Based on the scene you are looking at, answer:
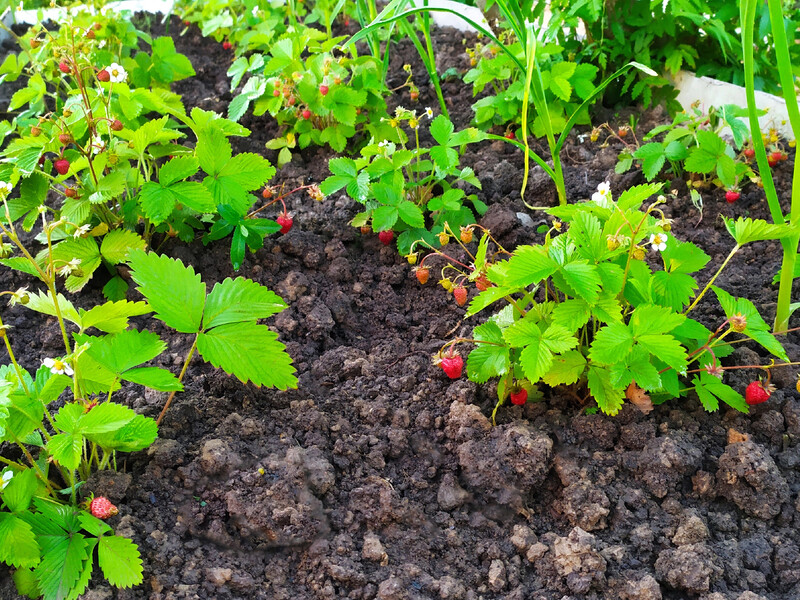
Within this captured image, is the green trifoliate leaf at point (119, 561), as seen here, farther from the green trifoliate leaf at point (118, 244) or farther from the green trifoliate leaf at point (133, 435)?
the green trifoliate leaf at point (118, 244)

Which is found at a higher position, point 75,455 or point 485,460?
point 75,455

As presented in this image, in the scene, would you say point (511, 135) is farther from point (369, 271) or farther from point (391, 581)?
point (391, 581)

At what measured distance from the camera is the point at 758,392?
1.52 meters

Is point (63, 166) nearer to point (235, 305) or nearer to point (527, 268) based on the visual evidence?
point (235, 305)

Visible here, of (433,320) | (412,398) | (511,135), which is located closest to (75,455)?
(412,398)

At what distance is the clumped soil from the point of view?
130cm

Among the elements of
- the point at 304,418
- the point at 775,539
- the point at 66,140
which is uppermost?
the point at 66,140

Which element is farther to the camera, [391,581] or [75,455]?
[391,581]

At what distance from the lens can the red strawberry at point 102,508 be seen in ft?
4.17

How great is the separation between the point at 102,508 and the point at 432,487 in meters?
0.67

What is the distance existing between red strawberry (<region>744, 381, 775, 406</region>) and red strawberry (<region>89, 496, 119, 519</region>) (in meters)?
1.35

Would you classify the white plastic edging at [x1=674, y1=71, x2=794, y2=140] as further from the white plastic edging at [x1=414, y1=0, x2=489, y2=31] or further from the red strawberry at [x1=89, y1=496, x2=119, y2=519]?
the red strawberry at [x1=89, y1=496, x2=119, y2=519]

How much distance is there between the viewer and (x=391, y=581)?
128 cm

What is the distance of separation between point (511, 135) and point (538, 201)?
422mm
